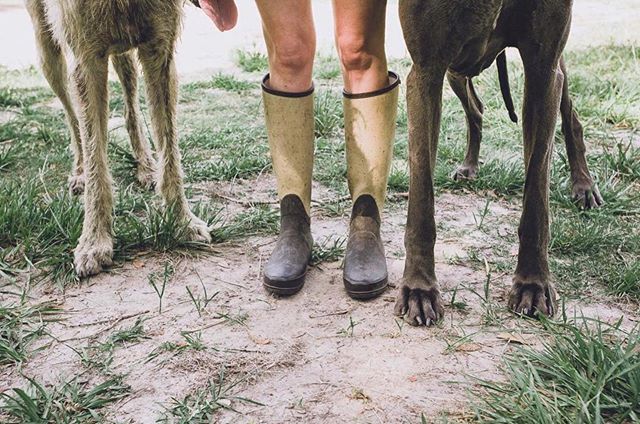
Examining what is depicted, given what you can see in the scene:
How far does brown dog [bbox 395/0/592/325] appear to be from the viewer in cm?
228

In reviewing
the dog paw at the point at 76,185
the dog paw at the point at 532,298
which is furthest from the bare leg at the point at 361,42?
the dog paw at the point at 76,185

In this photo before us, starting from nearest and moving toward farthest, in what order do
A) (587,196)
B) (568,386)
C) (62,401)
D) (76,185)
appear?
(568,386) → (62,401) → (587,196) → (76,185)

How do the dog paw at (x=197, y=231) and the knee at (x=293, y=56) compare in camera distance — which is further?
the dog paw at (x=197, y=231)

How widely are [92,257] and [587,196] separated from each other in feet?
8.09

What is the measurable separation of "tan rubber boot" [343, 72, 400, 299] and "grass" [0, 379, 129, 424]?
3.50ft

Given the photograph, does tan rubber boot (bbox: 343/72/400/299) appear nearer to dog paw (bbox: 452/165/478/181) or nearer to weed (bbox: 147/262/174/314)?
weed (bbox: 147/262/174/314)

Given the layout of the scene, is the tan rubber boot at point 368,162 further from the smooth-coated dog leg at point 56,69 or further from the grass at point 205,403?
the smooth-coated dog leg at point 56,69

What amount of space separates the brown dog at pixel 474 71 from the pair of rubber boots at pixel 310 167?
0.30 meters

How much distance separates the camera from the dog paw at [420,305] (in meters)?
2.47

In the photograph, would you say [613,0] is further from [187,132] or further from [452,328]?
[452,328]

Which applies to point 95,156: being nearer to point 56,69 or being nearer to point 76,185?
point 76,185

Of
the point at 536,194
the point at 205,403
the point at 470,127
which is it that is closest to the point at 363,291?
the point at 536,194

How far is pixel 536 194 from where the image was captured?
8.25ft

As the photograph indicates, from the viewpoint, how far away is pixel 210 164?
13.6 ft
